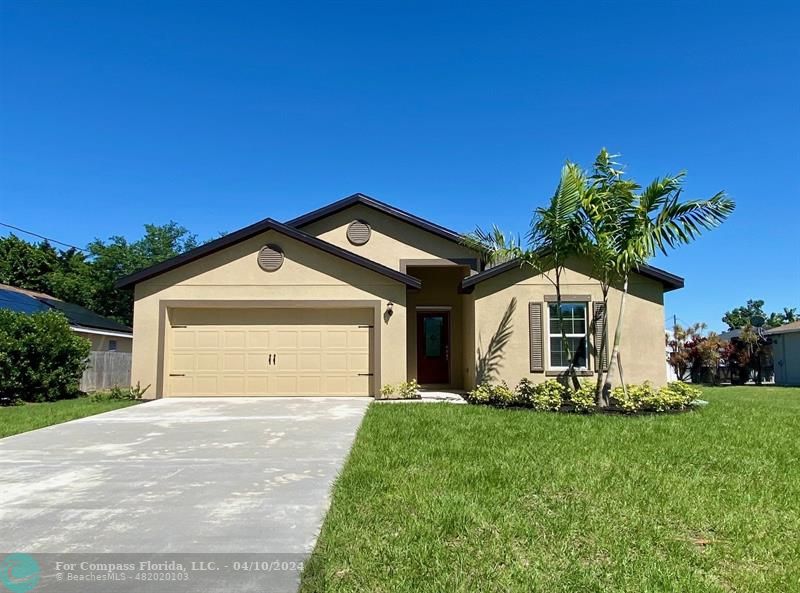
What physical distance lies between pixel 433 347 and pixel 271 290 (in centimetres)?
534

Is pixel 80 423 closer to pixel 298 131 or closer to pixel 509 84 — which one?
pixel 298 131

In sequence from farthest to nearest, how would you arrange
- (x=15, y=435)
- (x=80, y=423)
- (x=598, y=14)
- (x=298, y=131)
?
(x=298, y=131), (x=598, y=14), (x=80, y=423), (x=15, y=435)

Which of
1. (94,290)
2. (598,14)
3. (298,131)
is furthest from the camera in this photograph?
(94,290)

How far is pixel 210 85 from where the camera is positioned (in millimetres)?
14625

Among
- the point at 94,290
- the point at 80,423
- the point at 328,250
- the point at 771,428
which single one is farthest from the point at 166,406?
the point at 94,290

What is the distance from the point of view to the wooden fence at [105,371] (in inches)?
683

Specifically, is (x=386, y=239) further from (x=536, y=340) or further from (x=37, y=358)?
(x=37, y=358)

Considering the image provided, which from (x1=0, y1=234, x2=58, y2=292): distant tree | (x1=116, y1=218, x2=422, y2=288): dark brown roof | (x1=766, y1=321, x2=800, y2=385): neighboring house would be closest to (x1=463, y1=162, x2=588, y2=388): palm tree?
(x1=116, y1=218, x2=422, y2=288): dark brown roof

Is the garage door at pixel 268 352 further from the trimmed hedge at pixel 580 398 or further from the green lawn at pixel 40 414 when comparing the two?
the trimmed hedge at pixel 580 398

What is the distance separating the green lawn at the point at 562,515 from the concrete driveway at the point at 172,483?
456 millimetres

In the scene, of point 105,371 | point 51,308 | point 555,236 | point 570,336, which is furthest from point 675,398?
point 51,308

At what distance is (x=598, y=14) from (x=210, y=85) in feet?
33.0

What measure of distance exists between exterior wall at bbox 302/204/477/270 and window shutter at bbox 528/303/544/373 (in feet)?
10.3

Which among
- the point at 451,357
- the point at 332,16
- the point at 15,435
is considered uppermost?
the point at 332,16
